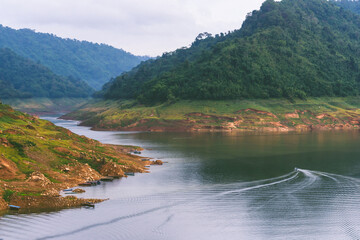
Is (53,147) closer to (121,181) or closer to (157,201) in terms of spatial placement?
(121,181)

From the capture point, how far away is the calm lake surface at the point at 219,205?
128 feet

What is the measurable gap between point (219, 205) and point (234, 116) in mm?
124860

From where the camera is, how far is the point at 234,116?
172m

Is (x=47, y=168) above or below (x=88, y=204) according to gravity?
above

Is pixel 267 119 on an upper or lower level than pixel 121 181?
upper

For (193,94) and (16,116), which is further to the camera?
(193,94)

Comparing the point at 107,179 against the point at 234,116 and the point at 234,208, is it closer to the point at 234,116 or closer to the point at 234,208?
the point at 234,208

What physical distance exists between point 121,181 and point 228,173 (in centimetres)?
1975

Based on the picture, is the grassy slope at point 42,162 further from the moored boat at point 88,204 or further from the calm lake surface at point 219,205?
the moored boat at point 88,204

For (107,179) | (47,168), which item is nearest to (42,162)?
(47,168)

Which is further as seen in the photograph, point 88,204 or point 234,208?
point 234,208

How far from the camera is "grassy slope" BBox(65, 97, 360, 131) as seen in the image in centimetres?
16875

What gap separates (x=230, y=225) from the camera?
4156 cm

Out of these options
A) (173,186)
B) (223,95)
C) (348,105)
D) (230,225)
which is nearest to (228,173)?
(173,186)
